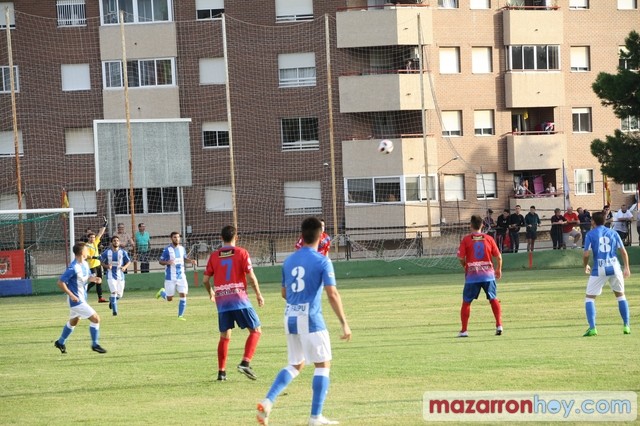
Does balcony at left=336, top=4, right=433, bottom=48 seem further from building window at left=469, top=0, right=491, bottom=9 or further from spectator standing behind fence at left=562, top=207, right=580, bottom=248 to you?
spectator standing behind fence at left=562, top=207, right=580, bottom=248

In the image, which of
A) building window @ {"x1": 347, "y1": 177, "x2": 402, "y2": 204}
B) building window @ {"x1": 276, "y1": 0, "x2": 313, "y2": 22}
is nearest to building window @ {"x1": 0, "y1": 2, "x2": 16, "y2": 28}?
building window @ {"x1": 276, "y1": 0, "x2": 313, "y2": 22}

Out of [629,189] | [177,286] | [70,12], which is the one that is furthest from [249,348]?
[629,189]

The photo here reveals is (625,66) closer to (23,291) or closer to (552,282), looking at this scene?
(552,282)

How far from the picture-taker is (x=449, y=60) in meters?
56.4

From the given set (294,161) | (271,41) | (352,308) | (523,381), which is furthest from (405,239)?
(523,381)

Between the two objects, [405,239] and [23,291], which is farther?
[405,239]

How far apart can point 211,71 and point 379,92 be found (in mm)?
8325

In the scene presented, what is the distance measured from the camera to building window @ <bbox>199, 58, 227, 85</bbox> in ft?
180

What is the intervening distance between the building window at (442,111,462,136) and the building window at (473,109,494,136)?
837 millimetres

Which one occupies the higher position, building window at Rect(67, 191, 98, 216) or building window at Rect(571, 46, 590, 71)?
building window at Rect(571, 46, 590, 71)

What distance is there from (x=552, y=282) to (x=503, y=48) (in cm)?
2400

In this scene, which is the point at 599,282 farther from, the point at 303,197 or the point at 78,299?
the point at 303,197

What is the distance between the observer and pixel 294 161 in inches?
2168

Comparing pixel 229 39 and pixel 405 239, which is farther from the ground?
pixel 229 39
